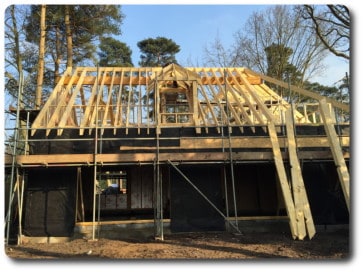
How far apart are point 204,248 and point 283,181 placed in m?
2.91

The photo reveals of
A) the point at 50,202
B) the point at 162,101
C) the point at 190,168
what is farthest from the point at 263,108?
the point at 50,202

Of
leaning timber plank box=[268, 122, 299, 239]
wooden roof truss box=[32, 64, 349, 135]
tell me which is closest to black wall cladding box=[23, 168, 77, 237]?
wooden roof truss box=[32, 64, 349, 135]

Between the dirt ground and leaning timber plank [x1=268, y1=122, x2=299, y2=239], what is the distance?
1.37ft

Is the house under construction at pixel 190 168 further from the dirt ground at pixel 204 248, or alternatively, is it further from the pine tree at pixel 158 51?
the pine tree at pixel 158 51

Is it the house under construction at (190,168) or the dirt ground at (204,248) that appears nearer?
the dirt ground at (204,248)

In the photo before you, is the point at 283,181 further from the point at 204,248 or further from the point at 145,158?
the point at 145,158

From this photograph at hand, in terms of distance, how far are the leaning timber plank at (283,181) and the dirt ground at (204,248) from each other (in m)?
0.42

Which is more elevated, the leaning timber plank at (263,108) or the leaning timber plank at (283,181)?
the leaning timber plank at (263,108)

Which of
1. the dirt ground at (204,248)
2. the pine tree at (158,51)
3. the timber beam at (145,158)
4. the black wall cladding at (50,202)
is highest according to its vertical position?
the pine tree at (158,51)

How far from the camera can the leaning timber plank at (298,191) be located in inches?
366

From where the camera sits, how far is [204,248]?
8258 mm

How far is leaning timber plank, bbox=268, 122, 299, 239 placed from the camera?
9312 mm

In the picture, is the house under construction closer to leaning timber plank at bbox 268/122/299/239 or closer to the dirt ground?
leaning timber plank at bbox 268/122/299/239

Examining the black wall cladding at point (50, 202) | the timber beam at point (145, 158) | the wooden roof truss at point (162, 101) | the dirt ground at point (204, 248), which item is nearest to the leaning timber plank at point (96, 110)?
the wooden roof truss at point (162, 101)
